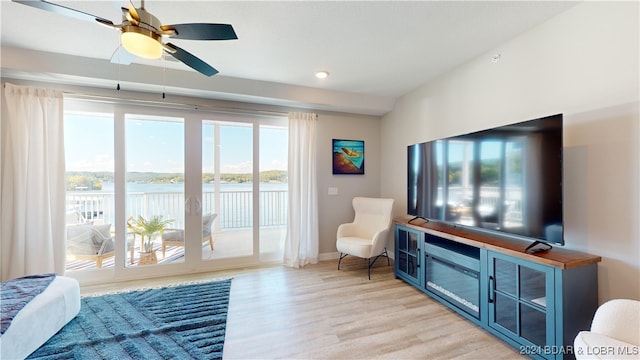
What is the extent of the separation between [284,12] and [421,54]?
4.79ft

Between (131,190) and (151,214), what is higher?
(131,190)

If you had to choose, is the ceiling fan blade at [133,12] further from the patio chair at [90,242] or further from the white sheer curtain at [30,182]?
the patio chair at [90,242]

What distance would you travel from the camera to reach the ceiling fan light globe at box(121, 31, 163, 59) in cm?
147

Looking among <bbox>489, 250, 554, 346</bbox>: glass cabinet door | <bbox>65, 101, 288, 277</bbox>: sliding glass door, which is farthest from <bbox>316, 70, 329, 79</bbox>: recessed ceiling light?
<bbox>489, 250, 554, 346</bbox>: glass cabinet door

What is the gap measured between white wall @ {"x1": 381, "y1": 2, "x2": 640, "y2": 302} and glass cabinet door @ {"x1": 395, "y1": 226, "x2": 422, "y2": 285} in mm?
1309

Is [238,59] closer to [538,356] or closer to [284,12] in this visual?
[284,12]

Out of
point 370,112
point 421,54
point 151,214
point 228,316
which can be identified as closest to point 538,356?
point 228,316

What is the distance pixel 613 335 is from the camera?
129 cm

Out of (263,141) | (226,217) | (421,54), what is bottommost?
(226,217)

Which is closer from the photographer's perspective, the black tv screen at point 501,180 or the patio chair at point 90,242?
the black tv screen at point 501,180

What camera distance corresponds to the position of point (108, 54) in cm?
271

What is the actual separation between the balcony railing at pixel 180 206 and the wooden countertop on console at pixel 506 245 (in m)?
1.95

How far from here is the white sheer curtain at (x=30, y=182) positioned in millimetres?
2678

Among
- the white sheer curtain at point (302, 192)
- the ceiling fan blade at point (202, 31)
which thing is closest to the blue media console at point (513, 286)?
the white sheer curtain at point (302, 192)
